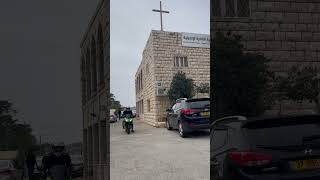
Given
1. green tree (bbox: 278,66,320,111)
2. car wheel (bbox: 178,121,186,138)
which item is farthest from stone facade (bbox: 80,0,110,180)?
green tree (bbox: 278,66,320,111)

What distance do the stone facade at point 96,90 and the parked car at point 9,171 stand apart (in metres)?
0.24

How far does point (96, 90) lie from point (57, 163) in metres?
0.29

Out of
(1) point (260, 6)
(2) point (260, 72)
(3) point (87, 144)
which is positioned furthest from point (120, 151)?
(2) point (260, 72)

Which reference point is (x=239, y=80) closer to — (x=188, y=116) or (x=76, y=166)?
(x=188, y=116)

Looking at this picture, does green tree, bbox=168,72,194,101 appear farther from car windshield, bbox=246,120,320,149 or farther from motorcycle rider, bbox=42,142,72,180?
car windshield, bbox=246,120,320,149

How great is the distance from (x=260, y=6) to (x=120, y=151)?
2363 mm

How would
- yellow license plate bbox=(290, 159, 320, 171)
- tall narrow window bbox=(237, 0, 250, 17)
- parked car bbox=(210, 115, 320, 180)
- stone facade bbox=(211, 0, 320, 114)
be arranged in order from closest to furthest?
parked car bbox=(210, 115, 320, 180)
yellow license plate bbox=(290, 159, 320, 171)
stone facade bbox=(211, 0, 320, 114)
tall narrow window bbox=(237, 0, 250, 17)

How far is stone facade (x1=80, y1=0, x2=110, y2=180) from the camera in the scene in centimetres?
179

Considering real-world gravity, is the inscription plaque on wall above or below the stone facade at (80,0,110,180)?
above

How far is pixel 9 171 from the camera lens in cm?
165

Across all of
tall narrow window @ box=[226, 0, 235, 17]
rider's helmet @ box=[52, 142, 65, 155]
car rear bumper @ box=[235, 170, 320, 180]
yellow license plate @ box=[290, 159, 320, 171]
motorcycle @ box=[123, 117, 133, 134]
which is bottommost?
car rear bumper @ box=[235, 170, 320, 180]

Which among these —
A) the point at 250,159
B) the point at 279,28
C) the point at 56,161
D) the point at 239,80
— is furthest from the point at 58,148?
the point at 279,28

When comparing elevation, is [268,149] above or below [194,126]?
below

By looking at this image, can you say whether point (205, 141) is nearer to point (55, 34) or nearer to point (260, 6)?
point (55, 34)
